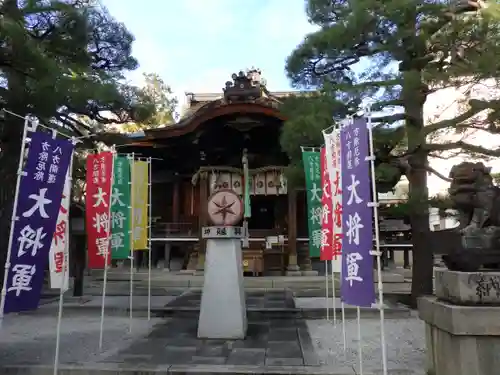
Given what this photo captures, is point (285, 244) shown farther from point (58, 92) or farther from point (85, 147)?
point (58, 92)

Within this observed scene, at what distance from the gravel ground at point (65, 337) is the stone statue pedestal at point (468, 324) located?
14.5 feet

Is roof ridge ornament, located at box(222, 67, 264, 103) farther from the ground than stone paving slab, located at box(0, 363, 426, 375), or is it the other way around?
roof ridge ornament, located at box(222, 67, 264, 103)

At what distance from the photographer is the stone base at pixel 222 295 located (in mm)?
7137

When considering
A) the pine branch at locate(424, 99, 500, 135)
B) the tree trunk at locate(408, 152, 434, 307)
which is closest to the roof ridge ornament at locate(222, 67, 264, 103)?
the tree trunk at locate(408, 152, 434, 307)

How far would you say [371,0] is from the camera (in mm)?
7898

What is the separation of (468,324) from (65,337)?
625 centimetres

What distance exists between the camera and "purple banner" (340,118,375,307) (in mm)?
4684

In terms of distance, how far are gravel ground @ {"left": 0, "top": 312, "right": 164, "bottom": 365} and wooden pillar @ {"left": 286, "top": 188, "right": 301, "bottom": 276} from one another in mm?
7059

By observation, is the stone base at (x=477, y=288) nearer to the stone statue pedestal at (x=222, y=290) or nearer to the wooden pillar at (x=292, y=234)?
the stone statue pedestal at (x=222, y=290)

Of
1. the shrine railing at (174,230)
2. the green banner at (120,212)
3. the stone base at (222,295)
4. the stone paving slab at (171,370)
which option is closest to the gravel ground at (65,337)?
the stone paving slab at (171,370)

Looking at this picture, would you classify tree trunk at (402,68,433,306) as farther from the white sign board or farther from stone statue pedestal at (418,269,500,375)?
stone statue pedestal at (418,269,500,375)

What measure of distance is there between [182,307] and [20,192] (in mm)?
5556

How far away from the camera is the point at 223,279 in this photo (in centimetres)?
726

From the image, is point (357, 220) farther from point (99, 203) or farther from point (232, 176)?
point (232, 176)
